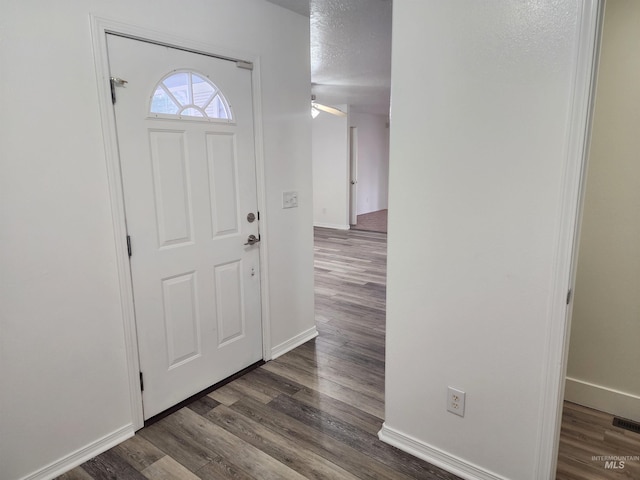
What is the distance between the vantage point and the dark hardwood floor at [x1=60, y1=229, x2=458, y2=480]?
1862 millimetres

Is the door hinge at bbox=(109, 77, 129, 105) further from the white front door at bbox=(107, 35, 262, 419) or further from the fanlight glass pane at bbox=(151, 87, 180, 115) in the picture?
the fanlight glass pane at bbox=(151, 87, 180, 115)

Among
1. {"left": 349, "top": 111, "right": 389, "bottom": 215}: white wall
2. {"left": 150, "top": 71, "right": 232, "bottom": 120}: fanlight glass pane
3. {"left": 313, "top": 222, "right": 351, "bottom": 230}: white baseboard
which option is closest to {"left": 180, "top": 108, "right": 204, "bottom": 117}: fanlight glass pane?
{"left": 150, "top": 71, "right": 232, "bottom": 120}: fanlight glass pane

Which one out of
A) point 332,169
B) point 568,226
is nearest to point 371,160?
point 332,169

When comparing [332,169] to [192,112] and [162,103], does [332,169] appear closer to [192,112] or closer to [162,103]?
[192,112]

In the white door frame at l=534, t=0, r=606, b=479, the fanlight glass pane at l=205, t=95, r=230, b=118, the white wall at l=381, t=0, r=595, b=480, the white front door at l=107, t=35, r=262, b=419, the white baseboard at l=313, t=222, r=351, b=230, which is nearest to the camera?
the white door frame at l=534, t=0, r=606, b=479

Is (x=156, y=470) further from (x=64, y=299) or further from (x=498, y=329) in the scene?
(x=498, y=329)

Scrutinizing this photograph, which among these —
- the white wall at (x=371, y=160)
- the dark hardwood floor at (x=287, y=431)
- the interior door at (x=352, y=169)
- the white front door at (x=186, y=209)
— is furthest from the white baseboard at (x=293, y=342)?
the white wall at (x=371, y=160)

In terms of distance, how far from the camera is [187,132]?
2.20 m

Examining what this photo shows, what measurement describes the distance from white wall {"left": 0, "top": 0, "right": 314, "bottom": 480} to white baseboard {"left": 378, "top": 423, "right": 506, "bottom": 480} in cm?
137

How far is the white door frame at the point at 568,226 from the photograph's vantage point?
52.3 inches

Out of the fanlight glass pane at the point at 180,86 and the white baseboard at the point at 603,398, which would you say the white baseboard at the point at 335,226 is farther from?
the fanlight glass pane at the point at 180,86

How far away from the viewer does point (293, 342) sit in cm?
310

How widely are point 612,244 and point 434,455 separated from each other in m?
1.46

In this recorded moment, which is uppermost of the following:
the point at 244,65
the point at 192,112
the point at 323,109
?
the point at 323,109
